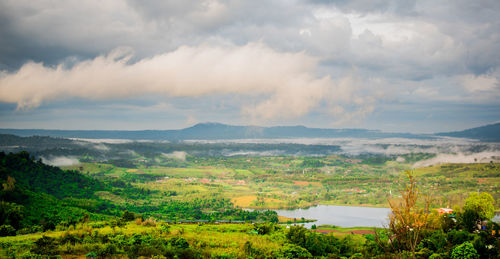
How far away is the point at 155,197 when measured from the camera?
13350cm

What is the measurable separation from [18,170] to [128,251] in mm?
79697

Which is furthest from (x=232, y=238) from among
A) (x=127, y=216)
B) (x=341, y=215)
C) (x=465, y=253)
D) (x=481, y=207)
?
(x=341, y=215)

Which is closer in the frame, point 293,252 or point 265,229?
point 293,252

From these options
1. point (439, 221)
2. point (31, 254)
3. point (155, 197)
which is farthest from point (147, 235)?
point (155, 197)

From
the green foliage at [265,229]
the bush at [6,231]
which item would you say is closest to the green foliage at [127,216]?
the bush at [6,231]

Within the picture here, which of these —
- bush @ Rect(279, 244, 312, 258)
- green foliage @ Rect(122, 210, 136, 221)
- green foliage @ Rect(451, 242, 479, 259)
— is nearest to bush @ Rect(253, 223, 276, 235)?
bush @ Rect(279, 244, 312, 258)

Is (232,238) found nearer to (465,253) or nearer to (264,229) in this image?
(264,229)

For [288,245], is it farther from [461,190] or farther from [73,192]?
[461,190]

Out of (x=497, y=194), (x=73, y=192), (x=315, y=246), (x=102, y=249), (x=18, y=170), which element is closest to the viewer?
(x=102, y=249)

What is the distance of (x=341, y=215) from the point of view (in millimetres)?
114750

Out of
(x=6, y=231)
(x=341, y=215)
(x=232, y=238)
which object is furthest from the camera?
(x=341, y=215)

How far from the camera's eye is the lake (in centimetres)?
9950

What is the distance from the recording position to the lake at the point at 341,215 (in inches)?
3917

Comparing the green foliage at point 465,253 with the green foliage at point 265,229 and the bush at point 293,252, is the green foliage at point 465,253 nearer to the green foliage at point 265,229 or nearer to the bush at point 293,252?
the bush at point 293,252
